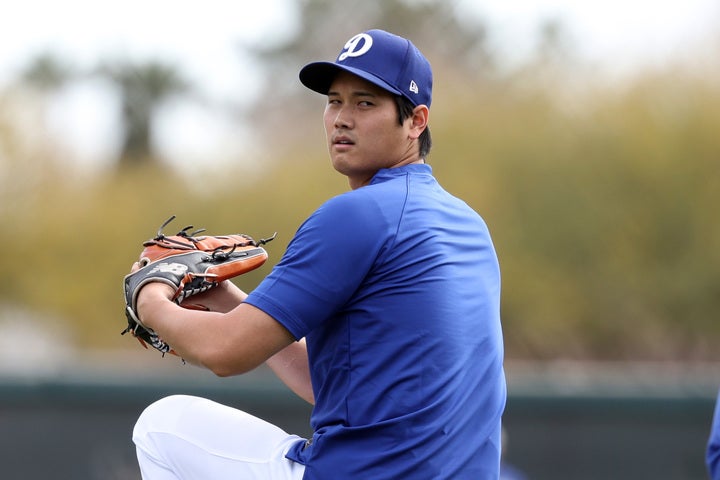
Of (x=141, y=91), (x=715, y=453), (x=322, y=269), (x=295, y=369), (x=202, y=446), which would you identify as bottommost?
(x=715, y=453)

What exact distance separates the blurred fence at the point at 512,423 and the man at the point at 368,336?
5.98m

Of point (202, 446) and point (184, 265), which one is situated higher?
point (184, 265)

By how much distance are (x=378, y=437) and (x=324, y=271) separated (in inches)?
18.5

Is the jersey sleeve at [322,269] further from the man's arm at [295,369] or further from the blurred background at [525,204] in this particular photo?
the blurred background at [525,204]

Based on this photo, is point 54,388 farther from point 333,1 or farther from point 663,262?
point 333,1

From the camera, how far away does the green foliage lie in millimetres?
20578

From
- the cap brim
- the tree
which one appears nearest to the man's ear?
the cap brim

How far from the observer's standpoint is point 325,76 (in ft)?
11.0

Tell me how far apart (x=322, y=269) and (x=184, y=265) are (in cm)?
50

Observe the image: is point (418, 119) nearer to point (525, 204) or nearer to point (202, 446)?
point (202, 446)

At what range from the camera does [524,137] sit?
22469mm

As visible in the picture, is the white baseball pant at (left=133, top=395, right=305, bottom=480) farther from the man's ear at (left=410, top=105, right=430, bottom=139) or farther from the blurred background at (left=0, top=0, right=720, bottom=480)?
the blurred background at (left=0, top=0, right=720, bottom=480)

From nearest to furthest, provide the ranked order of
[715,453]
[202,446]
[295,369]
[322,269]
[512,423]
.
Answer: [322,269], [202,446], [295,369], [715,453], [512,423]

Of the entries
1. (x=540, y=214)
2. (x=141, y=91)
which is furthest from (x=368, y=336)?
(x=141, y=91)
